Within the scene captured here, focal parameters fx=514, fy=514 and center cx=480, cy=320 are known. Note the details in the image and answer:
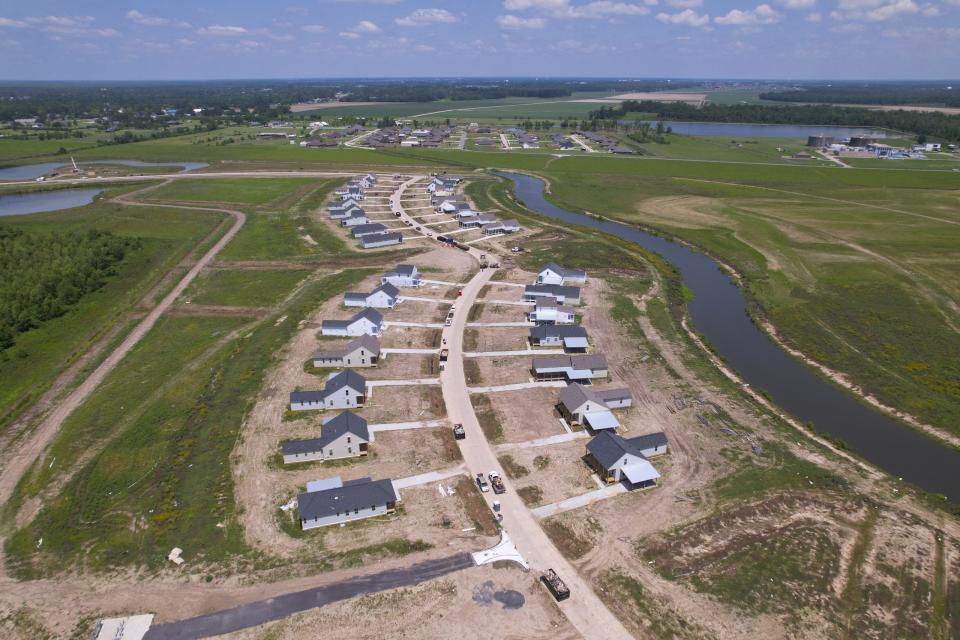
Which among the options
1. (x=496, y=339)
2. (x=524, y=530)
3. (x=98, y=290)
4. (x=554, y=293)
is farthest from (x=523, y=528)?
(x=98, y=290)

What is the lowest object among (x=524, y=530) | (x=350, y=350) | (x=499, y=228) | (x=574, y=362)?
(x=524, y=530)

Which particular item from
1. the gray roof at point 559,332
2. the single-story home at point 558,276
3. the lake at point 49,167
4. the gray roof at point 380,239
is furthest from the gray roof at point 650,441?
the lake at point 49,167

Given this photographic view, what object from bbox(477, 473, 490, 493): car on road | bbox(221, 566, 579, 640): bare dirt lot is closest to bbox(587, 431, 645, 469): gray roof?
bbox(477, 473, 490, 493): car on road

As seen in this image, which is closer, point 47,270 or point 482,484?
point 482,484

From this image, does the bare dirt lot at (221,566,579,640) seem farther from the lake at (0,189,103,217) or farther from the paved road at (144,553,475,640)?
the lake at (0,189,103,217)

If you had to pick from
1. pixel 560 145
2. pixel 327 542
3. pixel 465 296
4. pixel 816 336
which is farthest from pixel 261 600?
pixel 560 145

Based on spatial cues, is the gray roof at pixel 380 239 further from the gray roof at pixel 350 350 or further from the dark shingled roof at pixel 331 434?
the dark shingled roof at pixel 331 434

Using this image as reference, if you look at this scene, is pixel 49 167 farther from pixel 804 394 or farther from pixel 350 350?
pixel 804 394
